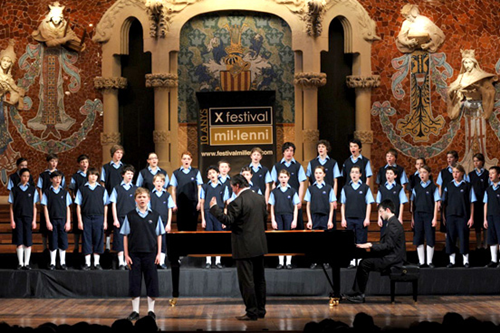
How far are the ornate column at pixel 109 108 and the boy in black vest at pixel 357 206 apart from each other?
4.51 metres

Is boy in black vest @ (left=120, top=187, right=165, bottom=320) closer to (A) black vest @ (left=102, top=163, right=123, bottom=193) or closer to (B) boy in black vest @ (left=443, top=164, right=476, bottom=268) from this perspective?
(A) black vest @ (left=102, top=163, right=123, bottom=193)

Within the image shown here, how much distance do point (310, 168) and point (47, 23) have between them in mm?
5138

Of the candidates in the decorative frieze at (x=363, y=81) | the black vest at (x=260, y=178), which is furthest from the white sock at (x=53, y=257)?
the decorative frieze at (x=363, y=81)

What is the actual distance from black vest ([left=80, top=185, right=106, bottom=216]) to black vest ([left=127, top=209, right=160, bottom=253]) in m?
2.37

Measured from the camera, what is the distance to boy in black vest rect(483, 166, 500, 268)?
32.5 feet

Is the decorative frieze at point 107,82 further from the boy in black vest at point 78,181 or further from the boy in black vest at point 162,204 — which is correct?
the boy in black vest at point 162,204

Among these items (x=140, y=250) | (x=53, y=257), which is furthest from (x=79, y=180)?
(x=140, y=250)

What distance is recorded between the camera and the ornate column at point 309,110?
12.6 m

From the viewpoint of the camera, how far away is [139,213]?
7.66 m

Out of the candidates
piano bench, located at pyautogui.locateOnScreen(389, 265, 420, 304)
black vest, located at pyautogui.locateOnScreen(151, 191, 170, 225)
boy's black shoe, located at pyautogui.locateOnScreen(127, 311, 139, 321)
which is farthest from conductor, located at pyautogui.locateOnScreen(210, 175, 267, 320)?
black vest, located at pyautogui.locateOnScreen(151, 191, 170, 225)

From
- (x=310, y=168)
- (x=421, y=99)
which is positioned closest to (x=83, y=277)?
(x=310, y=168)

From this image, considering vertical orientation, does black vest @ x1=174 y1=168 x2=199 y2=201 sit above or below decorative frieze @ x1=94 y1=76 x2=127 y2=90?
below

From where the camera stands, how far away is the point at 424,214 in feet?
33.1

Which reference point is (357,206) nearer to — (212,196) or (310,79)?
(212,196)
